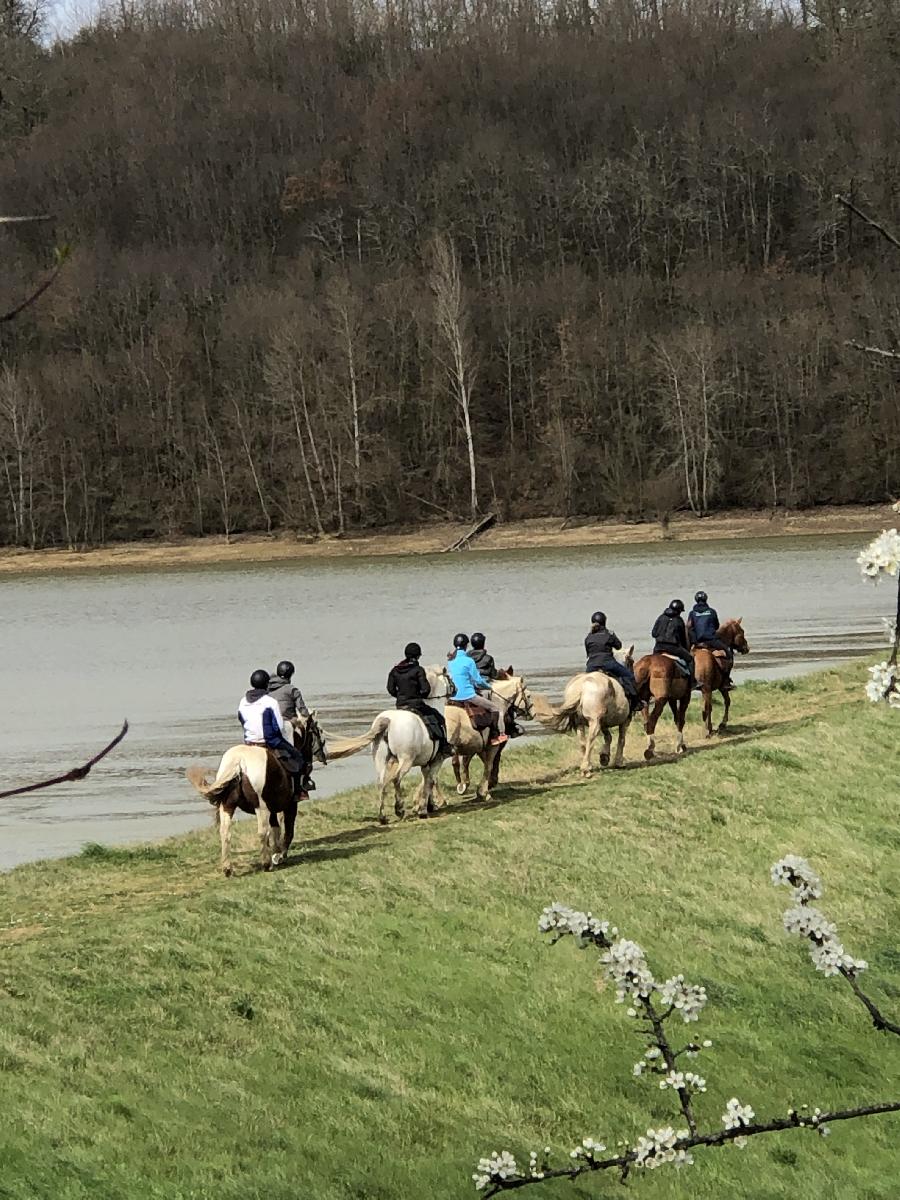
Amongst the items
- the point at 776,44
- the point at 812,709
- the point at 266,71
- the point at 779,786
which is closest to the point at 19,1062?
the point at 779,786

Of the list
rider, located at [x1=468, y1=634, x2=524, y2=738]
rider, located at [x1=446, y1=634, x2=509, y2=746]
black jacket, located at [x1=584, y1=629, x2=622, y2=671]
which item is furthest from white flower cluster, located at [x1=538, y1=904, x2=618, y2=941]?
black jacket, located at [x1=584, y1=629, x2=622, y2=671]

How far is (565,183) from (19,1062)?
403ft

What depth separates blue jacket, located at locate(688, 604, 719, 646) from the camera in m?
26.2

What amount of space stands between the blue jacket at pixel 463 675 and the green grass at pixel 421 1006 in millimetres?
2569

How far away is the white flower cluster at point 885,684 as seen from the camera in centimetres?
480

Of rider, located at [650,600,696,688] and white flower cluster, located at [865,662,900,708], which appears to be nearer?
white flower cluster, located at [865,662,900,708]

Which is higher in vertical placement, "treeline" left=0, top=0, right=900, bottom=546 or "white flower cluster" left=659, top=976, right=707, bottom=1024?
"treeline" left=0, top=0, right=900, bottom=546

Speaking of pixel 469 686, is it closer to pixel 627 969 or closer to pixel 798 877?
pixel 798 877

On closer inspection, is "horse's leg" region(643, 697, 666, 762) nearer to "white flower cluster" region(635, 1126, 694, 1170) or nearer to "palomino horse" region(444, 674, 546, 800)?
"palomino horse" region(444, 674, 546, 800)

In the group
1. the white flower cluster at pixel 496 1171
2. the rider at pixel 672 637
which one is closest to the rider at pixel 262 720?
the rider at pixel 672 637

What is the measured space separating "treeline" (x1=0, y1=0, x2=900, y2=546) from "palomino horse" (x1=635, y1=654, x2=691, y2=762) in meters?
43.7

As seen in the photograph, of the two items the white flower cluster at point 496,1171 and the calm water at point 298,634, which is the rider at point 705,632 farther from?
the white flower cluster at point 496,1171

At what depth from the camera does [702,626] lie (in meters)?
26.3

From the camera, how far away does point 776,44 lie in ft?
503
